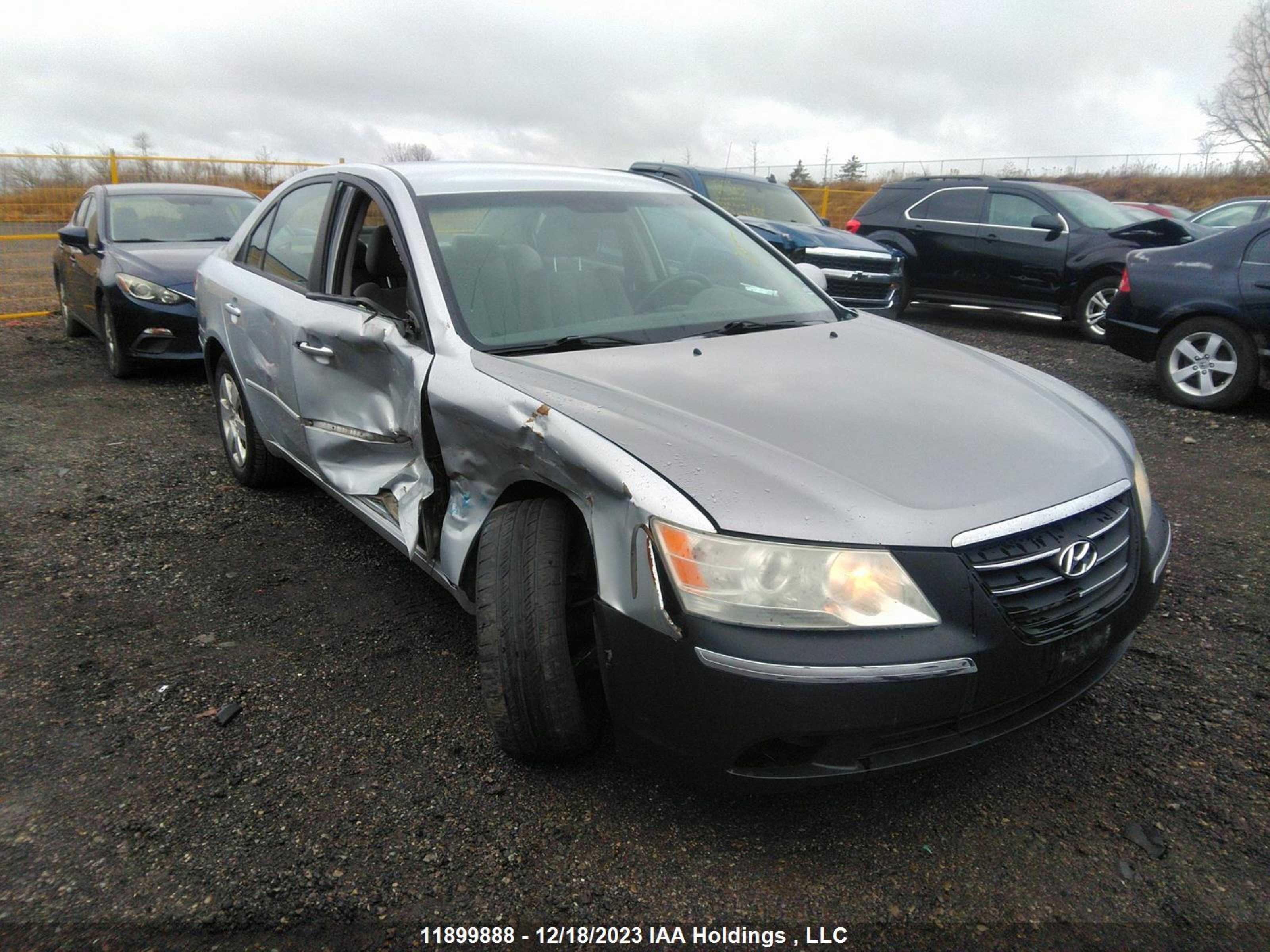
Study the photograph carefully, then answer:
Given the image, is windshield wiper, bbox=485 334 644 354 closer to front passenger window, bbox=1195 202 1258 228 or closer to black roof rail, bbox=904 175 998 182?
black roof rail, bbox=904 175 998 182

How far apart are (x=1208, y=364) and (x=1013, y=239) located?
155 inches

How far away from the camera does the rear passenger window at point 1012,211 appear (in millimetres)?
10031

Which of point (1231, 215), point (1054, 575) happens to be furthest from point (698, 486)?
point (1231, 215)

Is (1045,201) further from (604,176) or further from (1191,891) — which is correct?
(1191,891)

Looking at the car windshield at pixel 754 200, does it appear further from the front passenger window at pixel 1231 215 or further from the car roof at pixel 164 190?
the front passenger window at pixel 1231 215

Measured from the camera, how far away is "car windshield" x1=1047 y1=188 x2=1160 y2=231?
980 centimetres

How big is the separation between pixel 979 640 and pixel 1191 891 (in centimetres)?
79

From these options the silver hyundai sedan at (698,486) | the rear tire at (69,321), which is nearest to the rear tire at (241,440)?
the silver hyundai sedan at (698,486)

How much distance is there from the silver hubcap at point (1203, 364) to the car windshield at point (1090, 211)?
11.6 feet

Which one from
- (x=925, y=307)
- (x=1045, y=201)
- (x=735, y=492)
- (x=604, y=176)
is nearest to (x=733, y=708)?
(x=735, y=492)

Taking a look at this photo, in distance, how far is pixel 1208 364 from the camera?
654 cm

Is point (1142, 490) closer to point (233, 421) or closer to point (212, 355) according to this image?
point (233, 421)

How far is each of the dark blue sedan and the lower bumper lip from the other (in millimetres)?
5971

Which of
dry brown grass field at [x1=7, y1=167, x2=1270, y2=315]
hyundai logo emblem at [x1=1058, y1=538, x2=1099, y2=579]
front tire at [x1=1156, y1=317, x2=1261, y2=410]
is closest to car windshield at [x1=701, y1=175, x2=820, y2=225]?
front tire at [x1=1156, y1=317, x2=1261, y2=410]
